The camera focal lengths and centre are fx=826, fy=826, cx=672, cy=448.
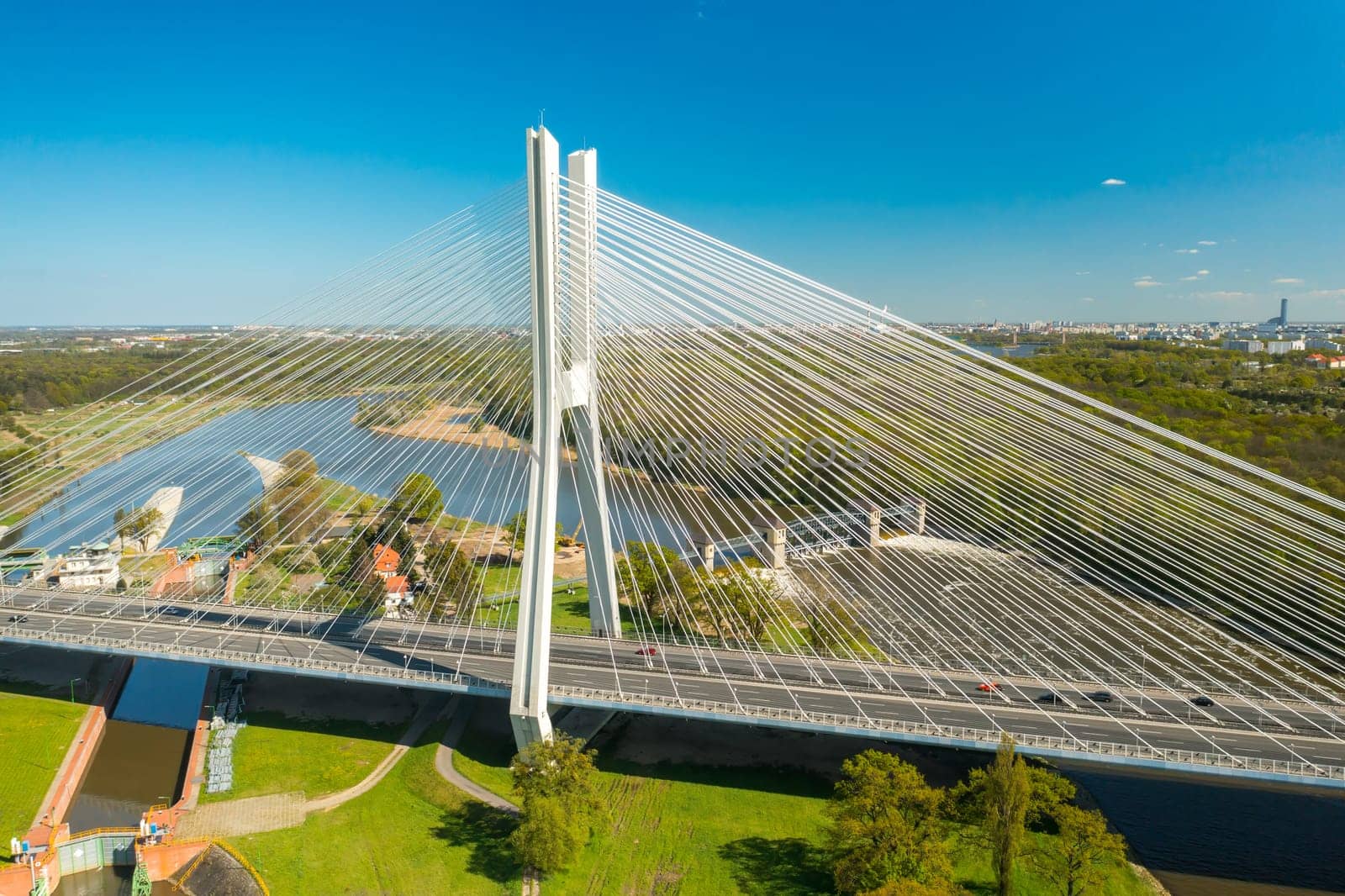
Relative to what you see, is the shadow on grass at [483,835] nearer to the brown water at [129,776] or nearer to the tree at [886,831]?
the tree at [886,831]

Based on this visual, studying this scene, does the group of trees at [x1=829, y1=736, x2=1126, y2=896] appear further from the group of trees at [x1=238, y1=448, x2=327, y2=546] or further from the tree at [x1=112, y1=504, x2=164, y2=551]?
the tree at [x1=112, y1=504, x2=164, y2=551]

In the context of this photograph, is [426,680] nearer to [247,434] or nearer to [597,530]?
[597,530]

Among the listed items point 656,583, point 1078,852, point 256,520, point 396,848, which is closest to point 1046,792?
point 1078,852

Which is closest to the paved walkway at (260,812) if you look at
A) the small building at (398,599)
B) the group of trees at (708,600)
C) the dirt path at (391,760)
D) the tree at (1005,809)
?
the dirt path at (391,760)

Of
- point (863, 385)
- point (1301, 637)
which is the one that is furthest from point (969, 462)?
point (1301, 637)

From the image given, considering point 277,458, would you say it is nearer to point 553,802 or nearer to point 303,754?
point 303,754

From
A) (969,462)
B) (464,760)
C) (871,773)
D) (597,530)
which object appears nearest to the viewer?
(871,773)
